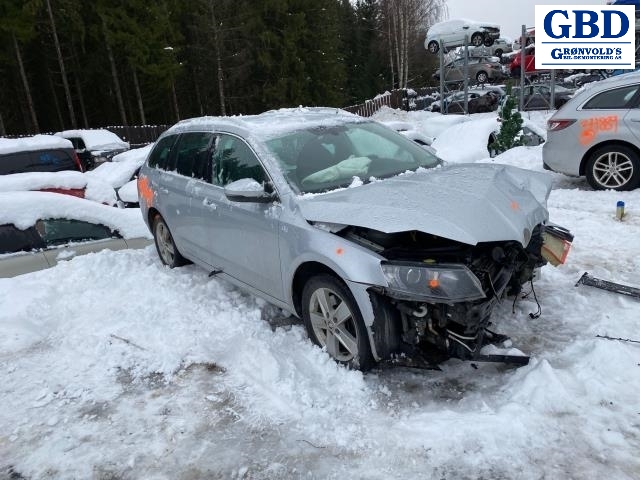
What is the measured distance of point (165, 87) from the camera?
1093 inches

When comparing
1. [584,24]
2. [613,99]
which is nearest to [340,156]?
[613,99]

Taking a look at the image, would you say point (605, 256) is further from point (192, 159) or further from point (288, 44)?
point (288, 44)

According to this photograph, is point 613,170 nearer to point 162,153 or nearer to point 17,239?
point 162,153

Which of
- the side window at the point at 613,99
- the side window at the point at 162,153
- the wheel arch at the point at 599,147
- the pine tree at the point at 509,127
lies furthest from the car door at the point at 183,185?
the pine tree at the point at 509,127

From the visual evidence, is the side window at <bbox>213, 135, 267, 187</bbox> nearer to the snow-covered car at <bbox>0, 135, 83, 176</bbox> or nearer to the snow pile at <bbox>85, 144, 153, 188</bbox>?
the snow pile at <bbox>85, 144, 153, 188</bbox>

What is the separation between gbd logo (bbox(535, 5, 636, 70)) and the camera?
1708 centimetres

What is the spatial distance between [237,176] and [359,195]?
126 centimetres

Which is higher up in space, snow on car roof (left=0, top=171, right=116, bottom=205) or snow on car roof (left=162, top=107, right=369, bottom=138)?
snow on car roof (left=162, top=107, right=369, bottom=138)

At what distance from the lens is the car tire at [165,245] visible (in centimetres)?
573

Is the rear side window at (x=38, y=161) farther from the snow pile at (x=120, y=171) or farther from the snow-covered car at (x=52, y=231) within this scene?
the snow-covered car at (x=52, y=231)

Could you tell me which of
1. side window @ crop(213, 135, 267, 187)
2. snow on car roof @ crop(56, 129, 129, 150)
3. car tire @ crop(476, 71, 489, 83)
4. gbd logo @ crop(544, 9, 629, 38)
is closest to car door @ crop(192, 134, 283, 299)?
side window @ crop(213, 135, 267, 187)

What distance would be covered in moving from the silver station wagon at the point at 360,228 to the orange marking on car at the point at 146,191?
0.98 m

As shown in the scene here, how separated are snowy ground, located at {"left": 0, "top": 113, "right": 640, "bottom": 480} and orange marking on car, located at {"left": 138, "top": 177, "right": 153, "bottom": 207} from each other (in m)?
1.56

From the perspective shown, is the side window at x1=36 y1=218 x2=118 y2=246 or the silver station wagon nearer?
the silver station wagon
